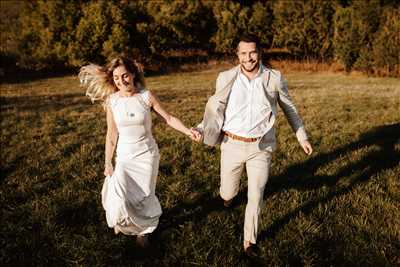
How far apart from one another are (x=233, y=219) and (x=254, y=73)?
211cm

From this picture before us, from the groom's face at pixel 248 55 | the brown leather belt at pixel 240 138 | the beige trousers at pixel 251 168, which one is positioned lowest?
the beige trousers at pixel 251 168

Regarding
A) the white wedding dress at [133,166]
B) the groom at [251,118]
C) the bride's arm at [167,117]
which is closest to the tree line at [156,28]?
the groom at [251,118]

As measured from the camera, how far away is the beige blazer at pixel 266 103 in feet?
14.1

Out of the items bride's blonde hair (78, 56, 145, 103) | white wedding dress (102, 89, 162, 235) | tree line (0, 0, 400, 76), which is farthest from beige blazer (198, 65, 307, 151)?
tree line (0, 0, 400, 76)

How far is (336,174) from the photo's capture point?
6652 millimetres

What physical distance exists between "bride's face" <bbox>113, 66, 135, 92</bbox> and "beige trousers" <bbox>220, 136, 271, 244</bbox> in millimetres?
1400

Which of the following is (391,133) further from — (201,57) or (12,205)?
(201,57)

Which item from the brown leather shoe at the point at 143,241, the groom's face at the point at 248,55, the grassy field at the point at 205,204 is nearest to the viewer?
the groom's face at the point at 248,55

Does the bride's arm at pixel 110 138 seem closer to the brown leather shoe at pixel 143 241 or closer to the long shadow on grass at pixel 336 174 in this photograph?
the brown leather shoe at pixel 143 241

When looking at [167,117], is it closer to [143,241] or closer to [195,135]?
[195,135]

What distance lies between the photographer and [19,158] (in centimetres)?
788

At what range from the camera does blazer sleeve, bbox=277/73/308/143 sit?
171 inches

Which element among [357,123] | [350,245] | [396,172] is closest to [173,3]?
[357,123]

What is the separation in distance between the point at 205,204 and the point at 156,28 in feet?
88.5
